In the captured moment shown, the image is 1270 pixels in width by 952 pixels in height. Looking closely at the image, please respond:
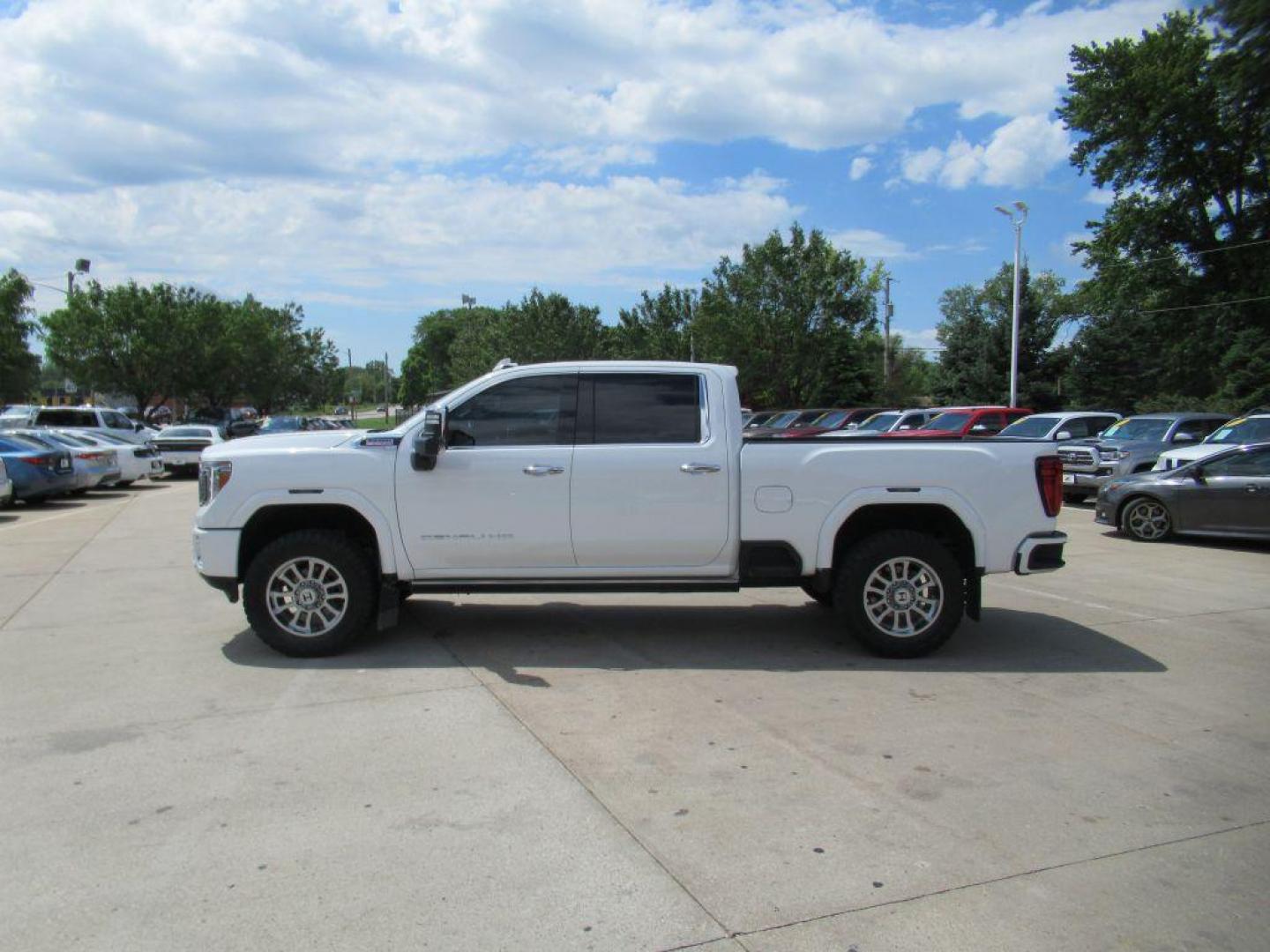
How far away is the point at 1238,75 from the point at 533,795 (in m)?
4.08

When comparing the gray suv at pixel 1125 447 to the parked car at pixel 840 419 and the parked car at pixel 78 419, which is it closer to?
the parked car at pixel 840 419

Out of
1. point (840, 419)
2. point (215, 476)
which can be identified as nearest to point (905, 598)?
point (215, 476)

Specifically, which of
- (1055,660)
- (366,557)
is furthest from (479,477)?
(1055,660)

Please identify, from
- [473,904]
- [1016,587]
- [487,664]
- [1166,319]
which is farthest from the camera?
[1166,319]

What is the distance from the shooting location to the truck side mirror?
248 inches

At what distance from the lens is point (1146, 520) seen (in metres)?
12.8

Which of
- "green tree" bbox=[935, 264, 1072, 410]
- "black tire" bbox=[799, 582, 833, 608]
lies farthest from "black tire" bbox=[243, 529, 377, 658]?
"green tree" bbox=[935, 264, 1072, 410]

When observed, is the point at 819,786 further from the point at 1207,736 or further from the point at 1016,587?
the point at 1016,587

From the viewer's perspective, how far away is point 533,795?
427cm

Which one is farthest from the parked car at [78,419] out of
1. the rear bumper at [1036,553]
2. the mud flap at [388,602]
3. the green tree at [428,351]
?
the green tree at [428,351]

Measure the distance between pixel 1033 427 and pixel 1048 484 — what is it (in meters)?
14.8

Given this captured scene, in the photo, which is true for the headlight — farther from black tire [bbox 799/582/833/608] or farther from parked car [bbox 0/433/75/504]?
parked car [bbox 0/433/75/504]

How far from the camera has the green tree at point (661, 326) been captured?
43.9 metres

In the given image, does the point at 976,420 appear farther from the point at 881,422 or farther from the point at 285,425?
the point at 285,425
